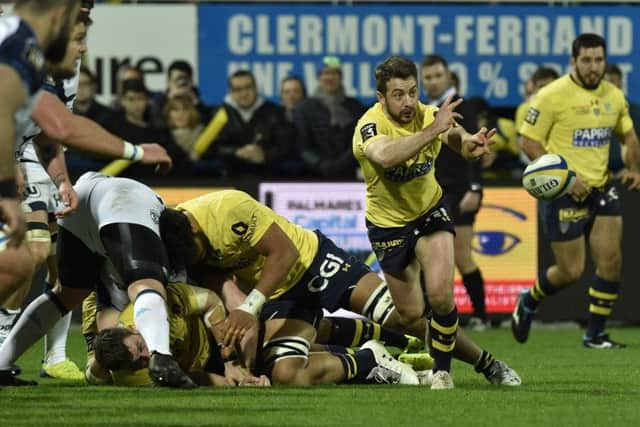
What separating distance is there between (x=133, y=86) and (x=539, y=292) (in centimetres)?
434

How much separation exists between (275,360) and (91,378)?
1.13 m

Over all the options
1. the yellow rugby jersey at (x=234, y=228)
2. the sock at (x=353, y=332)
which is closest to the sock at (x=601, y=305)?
the sock at (x=353, y=332)

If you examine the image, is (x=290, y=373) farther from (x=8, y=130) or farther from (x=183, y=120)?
(x=183, y=120)

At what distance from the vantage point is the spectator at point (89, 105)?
15.5m

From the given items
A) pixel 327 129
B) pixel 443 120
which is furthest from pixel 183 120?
pixel 443 120

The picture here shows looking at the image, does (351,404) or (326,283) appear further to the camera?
(326,283)

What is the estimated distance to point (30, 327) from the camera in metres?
10.0

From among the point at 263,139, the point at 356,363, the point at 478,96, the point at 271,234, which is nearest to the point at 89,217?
the point at 271,234

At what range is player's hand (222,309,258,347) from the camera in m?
9.38

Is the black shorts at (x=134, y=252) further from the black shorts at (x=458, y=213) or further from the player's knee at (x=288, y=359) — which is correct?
the black shorts at (x=458, y=213)

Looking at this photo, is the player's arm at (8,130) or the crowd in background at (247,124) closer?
the player's arm at (8,130)

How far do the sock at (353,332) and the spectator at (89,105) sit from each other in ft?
17.9

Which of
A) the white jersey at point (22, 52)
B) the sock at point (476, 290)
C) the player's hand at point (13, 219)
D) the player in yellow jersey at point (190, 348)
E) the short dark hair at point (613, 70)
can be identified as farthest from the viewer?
the short dark hair at point (613, 70)

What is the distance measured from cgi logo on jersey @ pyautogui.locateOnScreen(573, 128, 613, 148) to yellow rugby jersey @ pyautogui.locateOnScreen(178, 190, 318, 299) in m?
3.86
